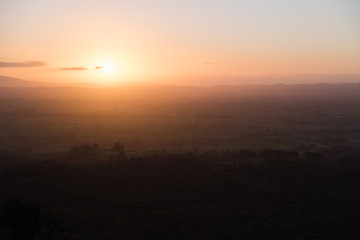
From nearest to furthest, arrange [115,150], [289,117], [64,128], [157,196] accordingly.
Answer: [157,196] < [115,150] < [64,128] < [289,117]

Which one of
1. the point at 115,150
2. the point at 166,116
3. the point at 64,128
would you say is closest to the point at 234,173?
the point at 115,150

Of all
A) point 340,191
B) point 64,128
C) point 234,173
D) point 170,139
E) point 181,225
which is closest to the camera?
point 181,225

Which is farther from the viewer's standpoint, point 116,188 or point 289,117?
point 289,117

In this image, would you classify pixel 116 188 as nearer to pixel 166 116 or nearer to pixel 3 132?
pixel 3 132

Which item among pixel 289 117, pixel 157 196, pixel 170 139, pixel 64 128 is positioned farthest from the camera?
pixel 289 117

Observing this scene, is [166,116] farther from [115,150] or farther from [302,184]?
[302,184]

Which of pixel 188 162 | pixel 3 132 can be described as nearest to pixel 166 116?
pixel 3 132

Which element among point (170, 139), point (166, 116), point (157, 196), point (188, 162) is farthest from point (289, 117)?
point (157, 196)

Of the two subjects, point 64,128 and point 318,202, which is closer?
point 318,202

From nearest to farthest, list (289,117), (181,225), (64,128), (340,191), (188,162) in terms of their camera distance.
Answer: (181,225)
(340,191)
(188,162)
(64,128)
(289,117)
